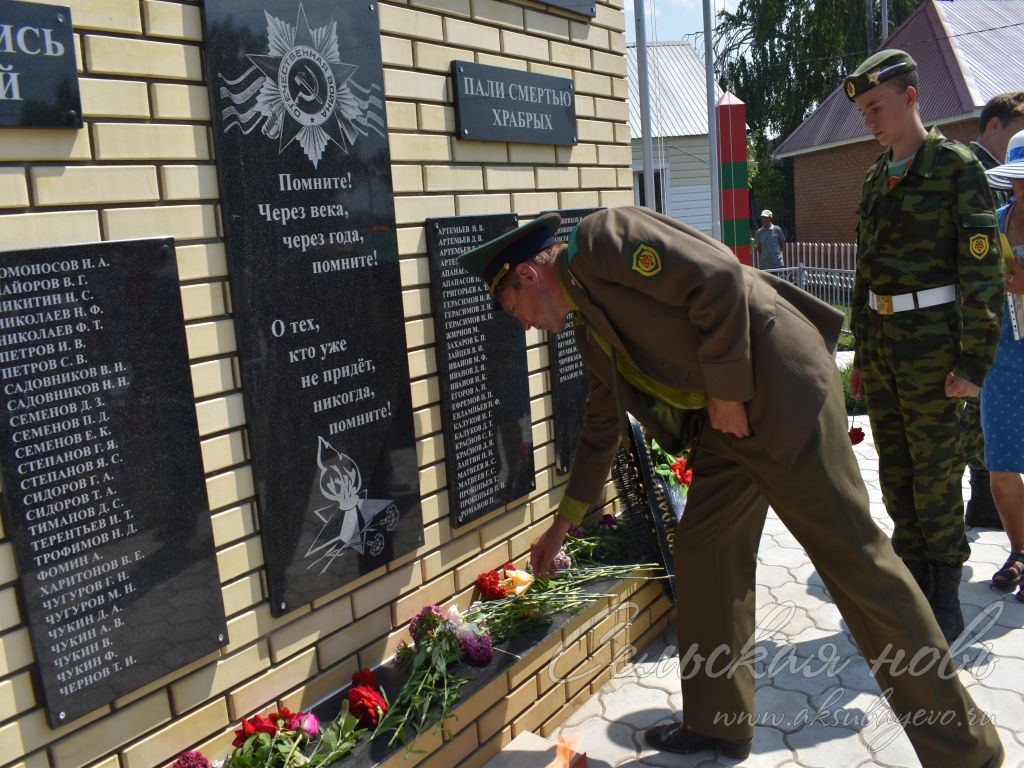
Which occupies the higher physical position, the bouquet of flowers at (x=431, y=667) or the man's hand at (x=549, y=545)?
the man's hand at (x=549, y=545)

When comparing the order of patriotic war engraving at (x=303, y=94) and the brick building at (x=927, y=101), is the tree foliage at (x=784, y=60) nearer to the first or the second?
the brick building at (x=927, y=101)

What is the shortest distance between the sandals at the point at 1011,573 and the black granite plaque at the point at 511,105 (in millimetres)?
2596

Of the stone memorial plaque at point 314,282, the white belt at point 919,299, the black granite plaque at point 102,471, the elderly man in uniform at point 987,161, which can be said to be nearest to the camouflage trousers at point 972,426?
the elderly man in uniform at point 987,161

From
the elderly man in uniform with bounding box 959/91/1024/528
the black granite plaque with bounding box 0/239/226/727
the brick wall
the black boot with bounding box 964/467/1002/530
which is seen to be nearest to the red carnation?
the black granite plaque with bounding box 0/239/226/727

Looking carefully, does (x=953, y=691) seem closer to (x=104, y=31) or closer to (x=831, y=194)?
(x=104, y=31)

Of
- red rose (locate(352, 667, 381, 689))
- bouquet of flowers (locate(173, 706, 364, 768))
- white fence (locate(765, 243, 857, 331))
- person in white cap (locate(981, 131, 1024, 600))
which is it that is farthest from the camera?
white fence (locate(765, 243, 857, 331))

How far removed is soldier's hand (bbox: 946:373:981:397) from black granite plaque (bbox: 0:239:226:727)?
2.58 metres

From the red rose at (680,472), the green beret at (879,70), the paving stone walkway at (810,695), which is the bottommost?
the paving stone walkway at (810,695)

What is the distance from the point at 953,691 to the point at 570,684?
1.24 metres

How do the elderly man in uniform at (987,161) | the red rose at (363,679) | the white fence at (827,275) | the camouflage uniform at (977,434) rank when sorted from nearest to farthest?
1. the red rose at (363,679)
2. the camouflage uniform at (977,434)
3. the elderly man in uniform at (987,161)
4. the white fence at (827,275)

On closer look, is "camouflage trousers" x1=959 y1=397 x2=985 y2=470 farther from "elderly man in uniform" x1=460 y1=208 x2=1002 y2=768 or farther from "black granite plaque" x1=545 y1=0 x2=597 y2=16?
"black granite plaque" x1=545 y1=0 x2=597 y2=16

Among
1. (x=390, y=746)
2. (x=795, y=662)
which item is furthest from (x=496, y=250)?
(x=795, y=662)

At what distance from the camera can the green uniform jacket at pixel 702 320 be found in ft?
7.37

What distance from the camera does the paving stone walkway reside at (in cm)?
282
